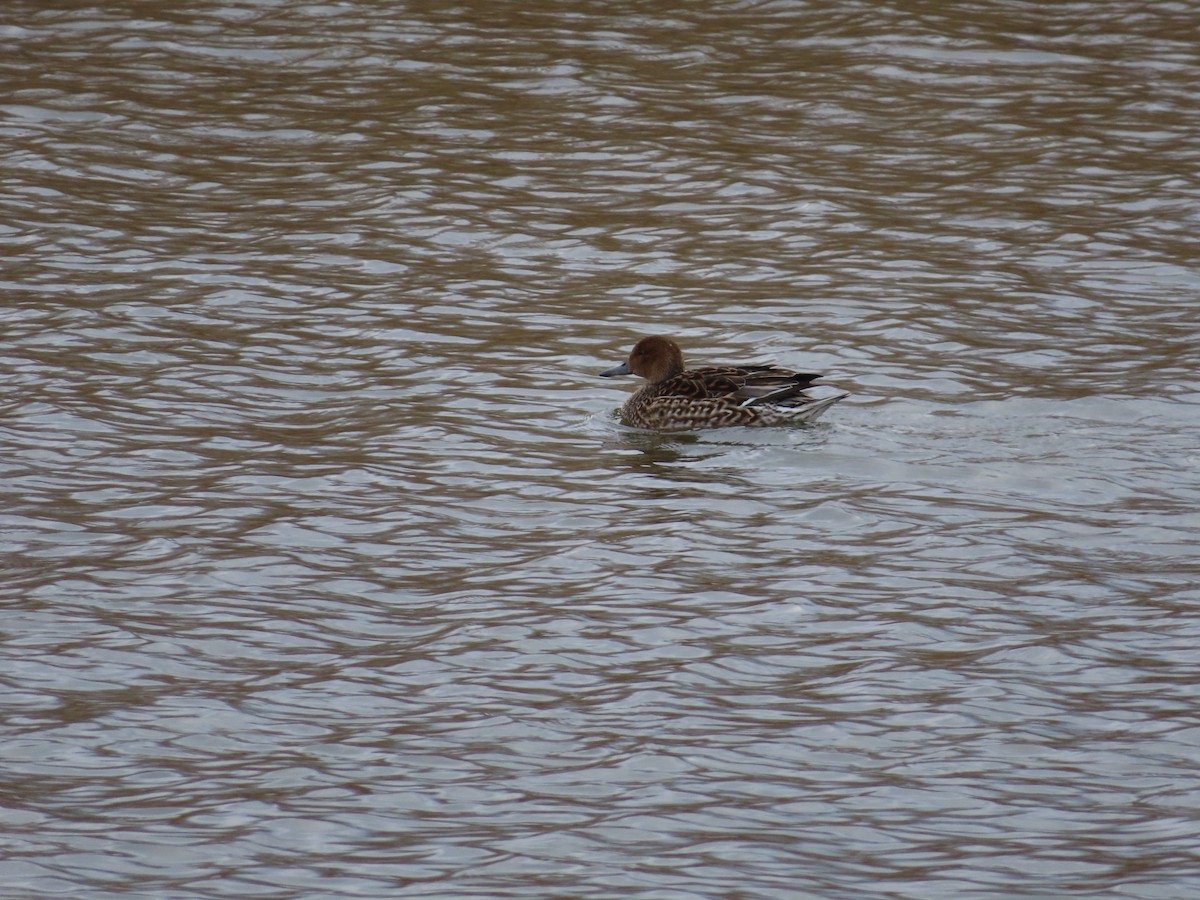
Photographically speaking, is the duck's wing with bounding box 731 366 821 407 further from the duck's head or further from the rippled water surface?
the duck's head

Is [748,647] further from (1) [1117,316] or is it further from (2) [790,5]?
(2) [790,5]

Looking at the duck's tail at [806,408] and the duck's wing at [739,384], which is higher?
the duck's wing at [739,384]

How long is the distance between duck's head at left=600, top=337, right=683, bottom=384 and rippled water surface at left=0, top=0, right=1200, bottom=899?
17.5 inches

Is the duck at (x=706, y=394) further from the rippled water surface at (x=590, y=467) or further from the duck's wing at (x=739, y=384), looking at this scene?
the rippled water surface at (x=590, y=467)

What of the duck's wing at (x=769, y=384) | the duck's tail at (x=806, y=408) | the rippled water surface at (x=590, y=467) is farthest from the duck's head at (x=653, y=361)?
the duck's tail at (x=806, y=408)

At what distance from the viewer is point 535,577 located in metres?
9.95

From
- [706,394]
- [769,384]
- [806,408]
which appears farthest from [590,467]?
[806,408]

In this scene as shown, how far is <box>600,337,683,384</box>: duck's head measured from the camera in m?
12.9

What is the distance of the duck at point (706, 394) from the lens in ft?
40.4

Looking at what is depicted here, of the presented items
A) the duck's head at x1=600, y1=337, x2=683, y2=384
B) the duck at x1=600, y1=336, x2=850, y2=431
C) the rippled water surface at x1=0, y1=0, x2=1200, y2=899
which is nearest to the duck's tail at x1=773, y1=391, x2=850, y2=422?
the duck at x1=600, y1=336, x2=850, y2=431

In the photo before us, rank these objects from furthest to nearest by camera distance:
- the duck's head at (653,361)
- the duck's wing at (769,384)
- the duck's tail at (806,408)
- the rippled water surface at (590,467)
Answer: the duck's head at (653,361), the duck's tail at (806,408), the duck's wing at (769,384), the rippled water surface at (590,467)

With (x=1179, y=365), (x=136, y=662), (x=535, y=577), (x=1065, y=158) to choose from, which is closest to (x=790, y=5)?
(x=1065, y=158)

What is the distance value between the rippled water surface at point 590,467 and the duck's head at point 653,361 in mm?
444

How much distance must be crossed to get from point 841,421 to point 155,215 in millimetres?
7310
